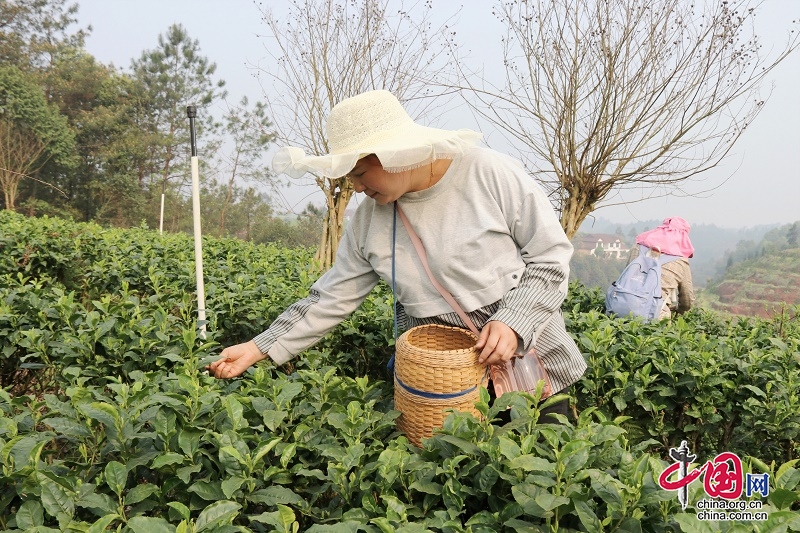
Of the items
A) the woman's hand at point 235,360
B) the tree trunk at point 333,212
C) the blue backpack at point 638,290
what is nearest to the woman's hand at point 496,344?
the woman's hand at point 235,360

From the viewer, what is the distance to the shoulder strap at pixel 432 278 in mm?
1660

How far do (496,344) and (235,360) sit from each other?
0.86 meters

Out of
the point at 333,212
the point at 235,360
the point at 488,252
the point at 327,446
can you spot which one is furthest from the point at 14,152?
the point at 327,446

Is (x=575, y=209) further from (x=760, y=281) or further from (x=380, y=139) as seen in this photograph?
(x=760, y=281)

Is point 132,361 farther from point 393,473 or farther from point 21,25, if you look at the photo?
point 21,25

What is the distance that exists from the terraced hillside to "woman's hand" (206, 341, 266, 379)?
16.4 meters

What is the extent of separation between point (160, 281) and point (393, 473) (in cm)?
287

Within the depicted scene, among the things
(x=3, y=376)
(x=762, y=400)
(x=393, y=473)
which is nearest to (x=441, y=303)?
(x=393, y=473)

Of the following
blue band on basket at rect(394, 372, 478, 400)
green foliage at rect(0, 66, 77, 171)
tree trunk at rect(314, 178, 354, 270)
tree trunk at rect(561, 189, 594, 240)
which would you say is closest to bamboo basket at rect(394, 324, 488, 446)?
blue band on basket at rect(394, 372, 478, 400)

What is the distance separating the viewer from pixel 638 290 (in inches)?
155

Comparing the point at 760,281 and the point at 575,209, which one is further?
the point at 760,281

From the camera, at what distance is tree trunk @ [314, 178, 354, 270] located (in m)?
5.97

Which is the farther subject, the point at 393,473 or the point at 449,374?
the point at 449,374

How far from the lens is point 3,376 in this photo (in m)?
2.34
